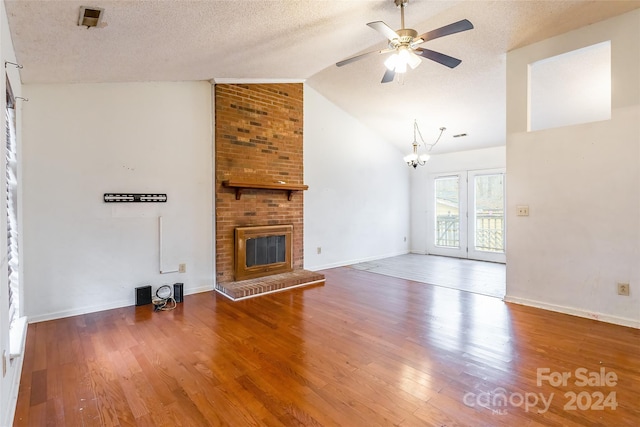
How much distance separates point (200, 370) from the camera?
86.9 inches

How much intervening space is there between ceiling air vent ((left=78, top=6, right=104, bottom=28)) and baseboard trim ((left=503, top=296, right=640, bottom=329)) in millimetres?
4663

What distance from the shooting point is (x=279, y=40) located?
3.25 meters

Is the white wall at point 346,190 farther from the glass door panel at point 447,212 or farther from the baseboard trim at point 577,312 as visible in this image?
the baseboard trim at point 577,312

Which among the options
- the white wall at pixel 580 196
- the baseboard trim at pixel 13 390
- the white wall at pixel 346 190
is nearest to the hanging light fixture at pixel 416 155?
the white wall at pixel 346 190

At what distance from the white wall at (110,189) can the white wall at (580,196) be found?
3824 millimetres

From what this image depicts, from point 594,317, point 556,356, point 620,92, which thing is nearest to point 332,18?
point 620,92

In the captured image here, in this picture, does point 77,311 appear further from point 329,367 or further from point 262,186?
point 329,367

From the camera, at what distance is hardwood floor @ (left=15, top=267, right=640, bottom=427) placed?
1.74 metres

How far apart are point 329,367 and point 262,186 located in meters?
2.81

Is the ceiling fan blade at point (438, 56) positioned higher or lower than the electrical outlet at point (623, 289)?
higher

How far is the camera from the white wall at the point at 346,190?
5.52 metres

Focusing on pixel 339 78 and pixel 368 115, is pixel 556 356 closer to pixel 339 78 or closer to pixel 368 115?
pixel 339 78

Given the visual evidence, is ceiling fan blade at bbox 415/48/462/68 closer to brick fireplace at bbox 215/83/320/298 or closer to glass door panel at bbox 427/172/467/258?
brick fireplace at bbox 215/83/320/298

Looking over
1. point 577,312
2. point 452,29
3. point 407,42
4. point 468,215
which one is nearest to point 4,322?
point 407,42
